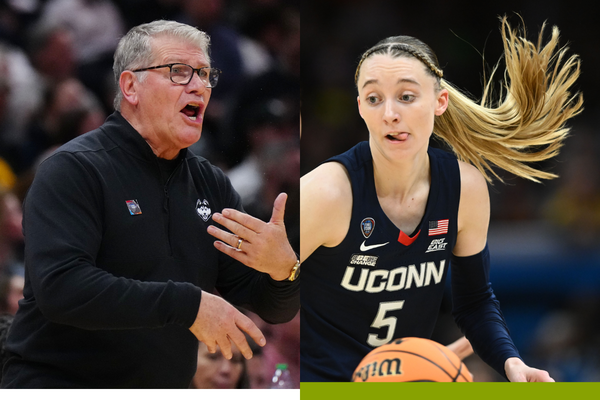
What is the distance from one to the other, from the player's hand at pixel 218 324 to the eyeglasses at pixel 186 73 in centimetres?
94

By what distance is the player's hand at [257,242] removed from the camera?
2.90 meters

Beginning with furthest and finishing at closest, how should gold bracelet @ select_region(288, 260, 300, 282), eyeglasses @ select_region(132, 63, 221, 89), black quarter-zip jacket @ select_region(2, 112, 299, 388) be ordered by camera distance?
gold bracelet @ select_region(288, 260, 300, 282), eyeglasses @ select_region(132, 63, 221, 89), black quarter-zip jacket @ select_region(2, 112, 299, 388)

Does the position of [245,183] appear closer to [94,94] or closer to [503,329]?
[94,94]

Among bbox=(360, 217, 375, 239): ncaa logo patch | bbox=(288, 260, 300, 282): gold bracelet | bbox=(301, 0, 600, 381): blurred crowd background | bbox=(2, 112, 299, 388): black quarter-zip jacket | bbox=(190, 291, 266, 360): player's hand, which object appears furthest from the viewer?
bbox=(301, 0, 600, 381): blurred crowd background

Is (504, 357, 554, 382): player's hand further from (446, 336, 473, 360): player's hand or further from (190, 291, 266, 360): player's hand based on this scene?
(190, 291, 266, 360): player's hand

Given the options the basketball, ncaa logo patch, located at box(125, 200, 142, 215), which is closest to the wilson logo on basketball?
the basketball

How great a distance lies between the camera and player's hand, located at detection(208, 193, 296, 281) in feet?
9.51

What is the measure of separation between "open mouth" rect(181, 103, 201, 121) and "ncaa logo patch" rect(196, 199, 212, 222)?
379 millimetres

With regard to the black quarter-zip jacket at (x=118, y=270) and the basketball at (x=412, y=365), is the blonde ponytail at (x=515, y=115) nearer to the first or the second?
the basketball at (x=412, y=365)

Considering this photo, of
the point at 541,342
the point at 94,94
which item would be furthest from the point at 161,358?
the point at 541,342

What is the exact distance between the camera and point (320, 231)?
3.04 meters

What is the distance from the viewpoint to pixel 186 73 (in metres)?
2.86

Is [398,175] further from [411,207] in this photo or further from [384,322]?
[384,322]

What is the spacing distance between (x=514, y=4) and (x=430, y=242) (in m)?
1.38
